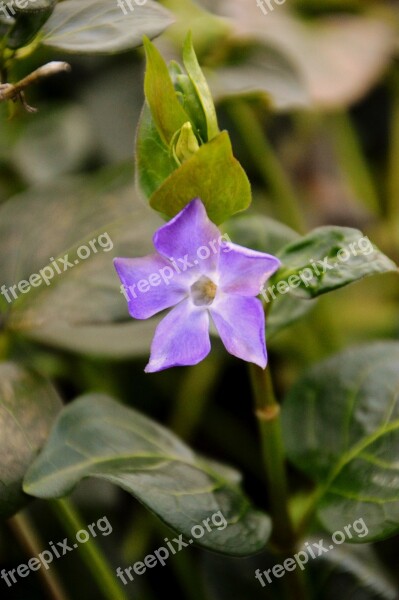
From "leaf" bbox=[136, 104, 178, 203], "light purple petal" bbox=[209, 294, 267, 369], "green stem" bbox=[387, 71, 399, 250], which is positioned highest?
"leaf" bbox=[136, 104, 178, 203]

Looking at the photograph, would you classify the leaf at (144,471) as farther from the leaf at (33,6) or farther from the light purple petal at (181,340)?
the leaf at (33,6)

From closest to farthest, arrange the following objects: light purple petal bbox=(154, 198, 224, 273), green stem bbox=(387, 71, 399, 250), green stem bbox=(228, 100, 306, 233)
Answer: light purple petal bbox=(154, 198, 224, 273) → green stem bbox=(228, 100, 306, 233) → green stem bbox=(387, 71, 399, 250)

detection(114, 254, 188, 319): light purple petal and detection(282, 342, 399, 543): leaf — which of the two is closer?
detection(114, 254, 188, 319): light purple petal

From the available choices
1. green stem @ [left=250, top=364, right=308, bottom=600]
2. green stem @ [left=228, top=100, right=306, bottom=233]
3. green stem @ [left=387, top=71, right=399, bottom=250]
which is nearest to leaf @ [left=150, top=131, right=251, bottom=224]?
green stem @ [left=250, top=364, right=308, bottom=600]

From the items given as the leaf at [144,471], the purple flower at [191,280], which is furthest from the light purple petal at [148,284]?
the leaf at [144,471]

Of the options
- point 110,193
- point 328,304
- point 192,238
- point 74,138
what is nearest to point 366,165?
point 328,304

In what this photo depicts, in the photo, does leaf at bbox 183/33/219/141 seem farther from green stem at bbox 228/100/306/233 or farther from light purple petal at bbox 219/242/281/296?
green stem at bbox 228/100/306/233
